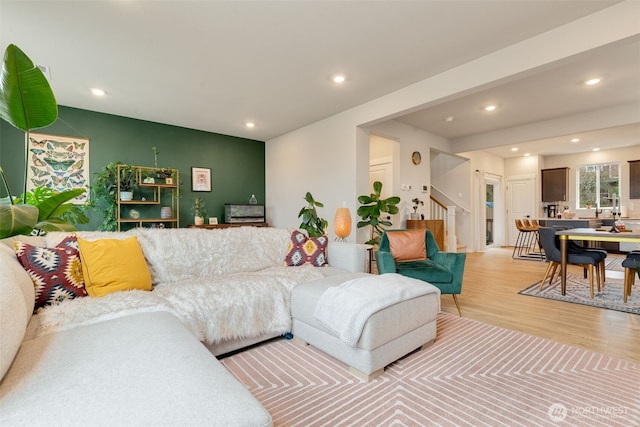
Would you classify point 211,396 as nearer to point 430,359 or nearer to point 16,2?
point 430,359

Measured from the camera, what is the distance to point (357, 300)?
5.59 feet

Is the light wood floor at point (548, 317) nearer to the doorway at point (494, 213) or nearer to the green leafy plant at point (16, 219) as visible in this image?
the green leafy plant at point (16, 219)

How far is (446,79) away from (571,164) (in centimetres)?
694

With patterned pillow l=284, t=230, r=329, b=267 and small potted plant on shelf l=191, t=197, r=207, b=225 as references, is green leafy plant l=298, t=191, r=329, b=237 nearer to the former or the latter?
patterned pillow l=284, t=230, r=329, b=267

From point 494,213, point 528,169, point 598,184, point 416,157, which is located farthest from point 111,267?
point 598,184

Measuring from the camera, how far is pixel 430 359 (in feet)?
6.24

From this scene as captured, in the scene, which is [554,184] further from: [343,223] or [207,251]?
[207,251]

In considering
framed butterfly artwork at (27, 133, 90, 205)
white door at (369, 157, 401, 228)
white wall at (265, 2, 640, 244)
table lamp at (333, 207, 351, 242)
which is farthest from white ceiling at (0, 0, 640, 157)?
table lamp at (333, 207, 351, 242)

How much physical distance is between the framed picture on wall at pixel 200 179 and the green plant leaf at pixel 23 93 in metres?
4.09

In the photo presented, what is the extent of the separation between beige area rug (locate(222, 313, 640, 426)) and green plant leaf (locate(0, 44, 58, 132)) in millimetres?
1629

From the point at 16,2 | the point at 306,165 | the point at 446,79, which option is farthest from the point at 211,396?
the point at 306,165

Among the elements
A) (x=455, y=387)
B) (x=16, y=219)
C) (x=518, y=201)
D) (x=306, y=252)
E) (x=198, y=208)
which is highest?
(x=518, y=201)

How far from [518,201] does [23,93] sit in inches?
379

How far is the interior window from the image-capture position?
23.4ft
